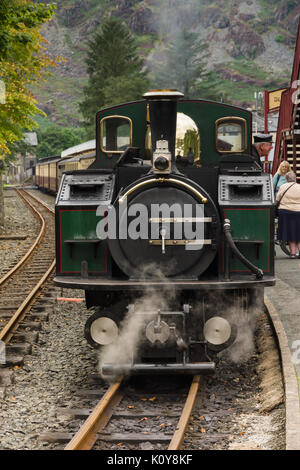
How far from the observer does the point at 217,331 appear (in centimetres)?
645

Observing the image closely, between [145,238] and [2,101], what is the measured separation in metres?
9.60

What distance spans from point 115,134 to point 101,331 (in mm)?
2746

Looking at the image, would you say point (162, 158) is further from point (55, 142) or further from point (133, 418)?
point (55, 142)

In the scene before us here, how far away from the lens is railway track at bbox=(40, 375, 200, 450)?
5.06m

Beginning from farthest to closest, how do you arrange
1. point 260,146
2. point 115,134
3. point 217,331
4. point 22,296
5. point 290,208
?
point 260,146 < point 290,208 < point 22,296 < point 115,134 < point 217,331

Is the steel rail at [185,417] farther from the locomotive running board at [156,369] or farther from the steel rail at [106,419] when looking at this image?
the locomotive running board at [156,369]

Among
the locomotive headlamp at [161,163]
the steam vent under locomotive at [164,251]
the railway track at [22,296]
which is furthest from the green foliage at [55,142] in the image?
the locomotive headlamp at [161,163]

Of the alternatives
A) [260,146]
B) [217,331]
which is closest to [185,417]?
[217,331]

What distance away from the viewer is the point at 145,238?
6320 millimetres

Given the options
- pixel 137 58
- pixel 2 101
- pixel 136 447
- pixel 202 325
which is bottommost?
pixel 136 447

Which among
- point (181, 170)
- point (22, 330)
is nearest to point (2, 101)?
point (22, 330)

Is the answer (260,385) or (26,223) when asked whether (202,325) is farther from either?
(26,223)

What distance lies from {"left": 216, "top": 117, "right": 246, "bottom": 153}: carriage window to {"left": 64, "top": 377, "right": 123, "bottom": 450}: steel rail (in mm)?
3086

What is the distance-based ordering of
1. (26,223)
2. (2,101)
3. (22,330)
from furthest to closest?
→ (26,223), (2,101), (22,330)
